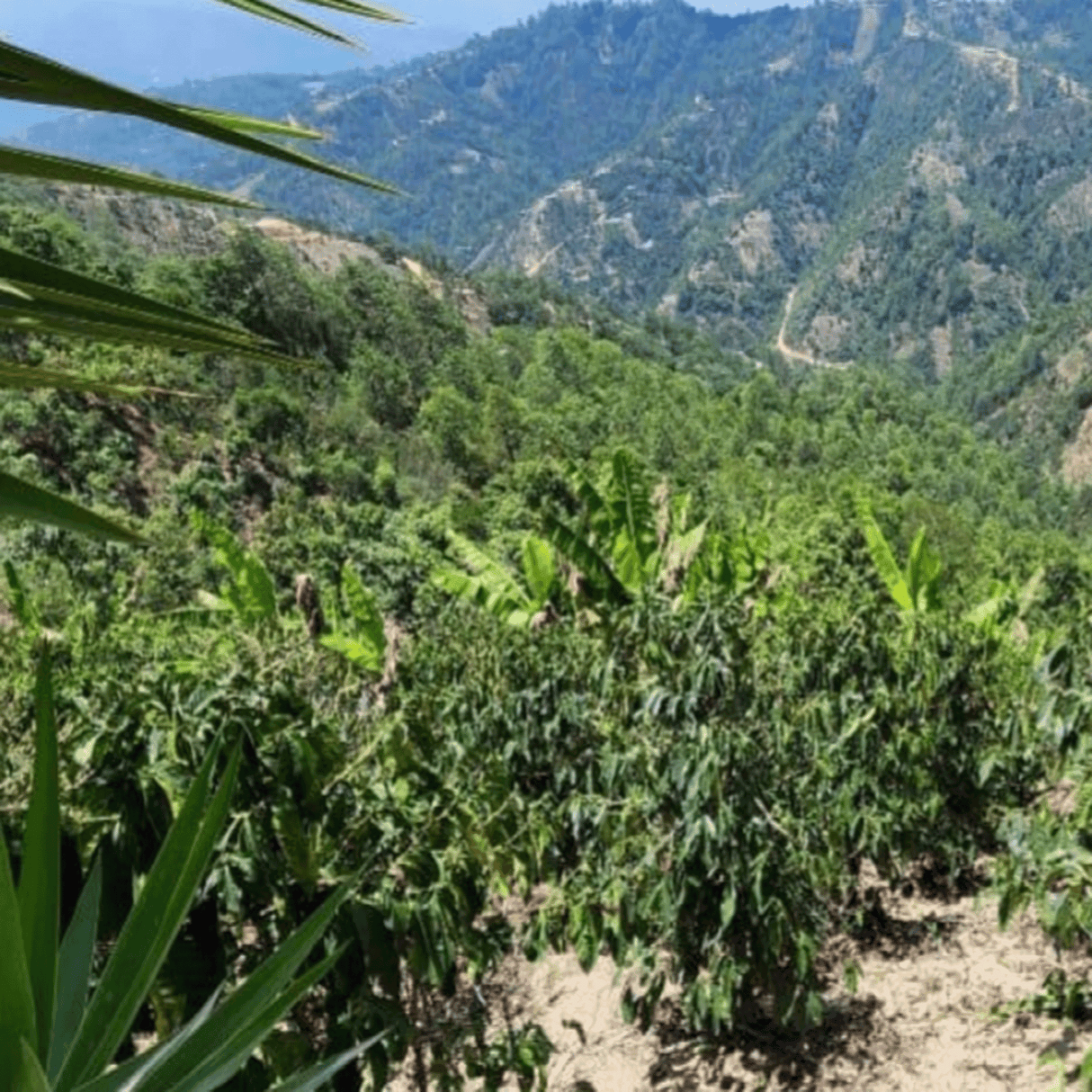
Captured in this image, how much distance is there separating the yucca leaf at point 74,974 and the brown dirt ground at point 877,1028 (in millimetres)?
2659

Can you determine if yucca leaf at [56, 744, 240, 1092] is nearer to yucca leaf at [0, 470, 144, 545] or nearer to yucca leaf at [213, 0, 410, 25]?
yucca leaf at [0, 470, 144, 545]

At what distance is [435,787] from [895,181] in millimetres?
Result: 186926

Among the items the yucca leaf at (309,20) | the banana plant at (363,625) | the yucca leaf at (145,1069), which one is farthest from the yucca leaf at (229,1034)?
the banana plant at (363,625)

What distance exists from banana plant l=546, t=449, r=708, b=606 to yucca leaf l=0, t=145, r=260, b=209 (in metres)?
7.44

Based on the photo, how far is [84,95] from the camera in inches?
24.0

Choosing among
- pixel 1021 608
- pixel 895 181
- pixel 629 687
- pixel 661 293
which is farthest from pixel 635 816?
pixel 895 181

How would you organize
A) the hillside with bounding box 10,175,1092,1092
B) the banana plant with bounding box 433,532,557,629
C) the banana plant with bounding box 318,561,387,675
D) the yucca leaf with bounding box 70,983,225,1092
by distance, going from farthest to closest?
the banana plant with bounding box 433,532,557,629 < the banana plant with bounding box 318,561,387,675 < the hillside with bounding box 10,175,1092,1092 < the yucca leaf with bounding box 70,983,225,1092

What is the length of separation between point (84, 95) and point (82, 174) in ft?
0.35

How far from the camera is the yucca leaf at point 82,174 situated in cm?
65

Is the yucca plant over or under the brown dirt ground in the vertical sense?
over

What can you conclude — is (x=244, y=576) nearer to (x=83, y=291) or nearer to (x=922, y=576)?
(x=922, y=576)

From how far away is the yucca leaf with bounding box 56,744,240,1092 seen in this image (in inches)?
29.5

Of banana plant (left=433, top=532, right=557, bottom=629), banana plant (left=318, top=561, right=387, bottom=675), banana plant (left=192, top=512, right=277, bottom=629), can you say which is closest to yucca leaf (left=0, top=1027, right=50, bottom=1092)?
banana plant (left=318, top=561, right=387, bottom=675)

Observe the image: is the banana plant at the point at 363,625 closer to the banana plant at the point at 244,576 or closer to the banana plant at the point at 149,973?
the banana plant at the point at 244,576
